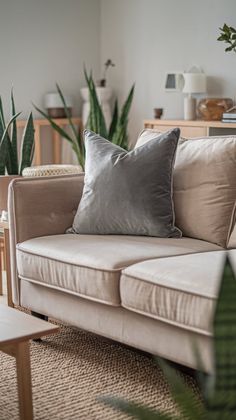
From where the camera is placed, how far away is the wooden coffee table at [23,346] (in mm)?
2092

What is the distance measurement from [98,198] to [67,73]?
2.90m

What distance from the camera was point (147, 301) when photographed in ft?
7.68

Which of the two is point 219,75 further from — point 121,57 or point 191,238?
point 191,238

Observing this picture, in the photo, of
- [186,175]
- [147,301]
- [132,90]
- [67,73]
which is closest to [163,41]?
[132,90]

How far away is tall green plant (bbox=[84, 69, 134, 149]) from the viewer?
5203 mm

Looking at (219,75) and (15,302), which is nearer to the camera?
(15,302)

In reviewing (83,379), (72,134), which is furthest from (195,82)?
(83,379)

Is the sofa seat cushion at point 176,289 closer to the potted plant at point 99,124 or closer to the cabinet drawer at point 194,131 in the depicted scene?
the cabinet drawer at point 194,131

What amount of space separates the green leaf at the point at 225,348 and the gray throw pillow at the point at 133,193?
94.8 inches

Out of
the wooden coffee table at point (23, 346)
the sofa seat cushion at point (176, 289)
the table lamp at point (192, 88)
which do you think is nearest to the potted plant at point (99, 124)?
the table lamp at point (192, 88)

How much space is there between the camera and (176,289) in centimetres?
222

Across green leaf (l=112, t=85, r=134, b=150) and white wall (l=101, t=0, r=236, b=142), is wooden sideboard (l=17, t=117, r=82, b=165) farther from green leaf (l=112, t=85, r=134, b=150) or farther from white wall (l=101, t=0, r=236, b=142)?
green leaf (l=112, t=85, r=134, b=150)

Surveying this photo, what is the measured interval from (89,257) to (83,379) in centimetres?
45

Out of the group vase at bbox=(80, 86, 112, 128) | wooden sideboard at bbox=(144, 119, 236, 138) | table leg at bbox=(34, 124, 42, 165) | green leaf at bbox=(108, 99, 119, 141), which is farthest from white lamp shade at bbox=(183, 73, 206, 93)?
table leg at bbox=(34, 124, 42, 165)
